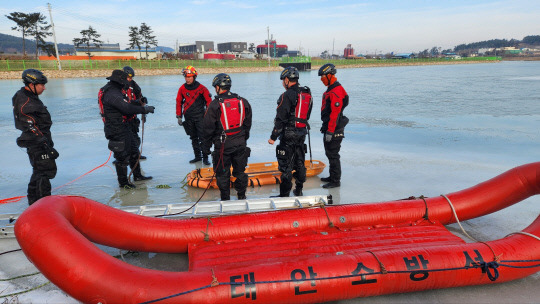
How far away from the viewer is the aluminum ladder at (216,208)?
3.30 m

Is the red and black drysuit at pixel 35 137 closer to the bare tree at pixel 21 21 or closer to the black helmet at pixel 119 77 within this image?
the black helmet at pixel 119 77

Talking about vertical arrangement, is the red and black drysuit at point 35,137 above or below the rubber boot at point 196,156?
above

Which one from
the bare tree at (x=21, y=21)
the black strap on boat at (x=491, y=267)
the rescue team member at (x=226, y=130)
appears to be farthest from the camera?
the bare tree at (x=21, y=21)

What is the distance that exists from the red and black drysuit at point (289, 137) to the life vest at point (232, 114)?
0.50 m

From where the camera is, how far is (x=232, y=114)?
3600 mm

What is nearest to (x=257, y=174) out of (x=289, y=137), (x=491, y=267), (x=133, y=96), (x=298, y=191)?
(x=298, y=191)

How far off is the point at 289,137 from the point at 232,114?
2.70 feet

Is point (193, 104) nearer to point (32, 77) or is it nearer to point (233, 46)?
point (32, 77)

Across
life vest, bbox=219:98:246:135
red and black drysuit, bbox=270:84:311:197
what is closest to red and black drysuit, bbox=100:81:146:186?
life vest, bbox=219:98:246:135

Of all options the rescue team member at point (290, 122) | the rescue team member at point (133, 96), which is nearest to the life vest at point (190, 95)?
the rescue team member at point (133, 96)

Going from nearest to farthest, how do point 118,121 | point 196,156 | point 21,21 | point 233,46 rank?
point 118,121, point 196,156, point 21,21, point 233,46

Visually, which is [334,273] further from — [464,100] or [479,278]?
[464,100]

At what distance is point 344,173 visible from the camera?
5.11 m

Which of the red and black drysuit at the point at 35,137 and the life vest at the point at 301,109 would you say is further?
the life vest at the point at 301,109
